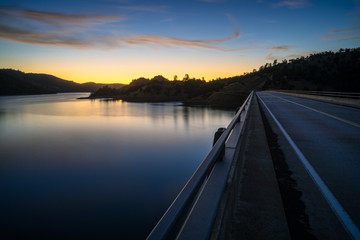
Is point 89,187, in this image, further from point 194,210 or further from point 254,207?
point 194,210

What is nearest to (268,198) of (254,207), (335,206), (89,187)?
(254,207)

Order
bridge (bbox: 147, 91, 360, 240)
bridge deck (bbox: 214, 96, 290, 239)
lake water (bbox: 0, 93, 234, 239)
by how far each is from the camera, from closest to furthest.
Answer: bridge (bbox: 147, 91, 360, 240) < bridge deck (bbox: 214, 96, 290, 239) < lake water (bbox: 0, 93, 234, 239)

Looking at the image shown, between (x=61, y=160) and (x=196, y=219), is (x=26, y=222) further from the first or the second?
(x=196, y=219)

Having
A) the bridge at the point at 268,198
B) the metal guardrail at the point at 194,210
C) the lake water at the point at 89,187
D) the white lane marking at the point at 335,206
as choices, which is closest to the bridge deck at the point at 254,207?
the bridge at the point at 268,198

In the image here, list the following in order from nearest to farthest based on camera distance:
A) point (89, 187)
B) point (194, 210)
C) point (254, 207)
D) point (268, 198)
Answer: point (194, 210)
point (254, 207)
point (268, 198)
point (89, 187)

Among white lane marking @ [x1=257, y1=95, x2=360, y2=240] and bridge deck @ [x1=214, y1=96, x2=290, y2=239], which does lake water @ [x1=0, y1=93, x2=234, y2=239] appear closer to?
bridge deck @ [x1=214, y1=96, x2=290, y2=239]

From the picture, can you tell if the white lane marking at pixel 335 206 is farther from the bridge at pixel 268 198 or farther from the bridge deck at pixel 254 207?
the bridge deck at pixel 254 207

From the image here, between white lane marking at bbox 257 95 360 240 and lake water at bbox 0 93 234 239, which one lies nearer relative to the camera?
white lane marking at bbox 257 95 360 240

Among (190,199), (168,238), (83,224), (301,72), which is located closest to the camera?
(168,238)

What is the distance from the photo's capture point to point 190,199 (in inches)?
71.8

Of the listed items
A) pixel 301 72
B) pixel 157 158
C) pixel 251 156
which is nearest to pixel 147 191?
pixel 157 158

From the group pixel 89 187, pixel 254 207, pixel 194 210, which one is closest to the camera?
pixel 194 210

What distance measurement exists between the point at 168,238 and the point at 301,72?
176 metres

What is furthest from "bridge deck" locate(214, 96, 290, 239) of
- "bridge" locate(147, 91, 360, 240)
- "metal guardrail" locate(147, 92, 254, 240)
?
"metal guardrail" locate(147, 92, 254, 240)
